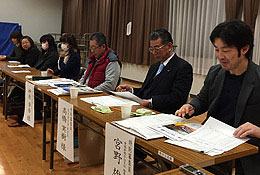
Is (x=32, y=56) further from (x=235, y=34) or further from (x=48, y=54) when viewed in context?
(x=235, y=34)

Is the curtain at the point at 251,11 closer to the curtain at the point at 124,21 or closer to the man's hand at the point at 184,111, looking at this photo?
the curtain at the point at 124,21

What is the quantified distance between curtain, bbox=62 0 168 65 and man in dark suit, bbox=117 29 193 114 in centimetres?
388

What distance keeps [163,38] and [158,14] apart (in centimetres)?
405

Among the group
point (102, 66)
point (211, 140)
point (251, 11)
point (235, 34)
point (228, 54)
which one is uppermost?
point (251, 11)

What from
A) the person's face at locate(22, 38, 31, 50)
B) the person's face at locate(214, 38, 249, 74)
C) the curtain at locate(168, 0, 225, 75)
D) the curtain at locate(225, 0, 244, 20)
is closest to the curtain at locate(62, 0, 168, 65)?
the curtain at locate(168, 0, 225, 75)

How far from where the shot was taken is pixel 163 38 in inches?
87.9

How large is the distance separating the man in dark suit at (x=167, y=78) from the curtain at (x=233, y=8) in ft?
8.54

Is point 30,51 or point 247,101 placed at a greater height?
point 30,51

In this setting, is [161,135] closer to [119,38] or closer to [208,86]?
[208,86]

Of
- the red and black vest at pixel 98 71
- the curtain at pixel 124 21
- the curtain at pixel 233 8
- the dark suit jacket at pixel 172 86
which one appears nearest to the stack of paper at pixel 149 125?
the dark suit jacket at pixel 172 86

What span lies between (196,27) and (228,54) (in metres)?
4.00

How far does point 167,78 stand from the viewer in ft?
7.47

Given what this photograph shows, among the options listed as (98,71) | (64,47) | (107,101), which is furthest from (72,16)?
(107,101)

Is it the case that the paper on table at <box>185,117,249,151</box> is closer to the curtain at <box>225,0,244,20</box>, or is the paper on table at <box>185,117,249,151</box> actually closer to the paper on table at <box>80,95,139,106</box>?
the paper on table at <box>80,95,139,106</box>
